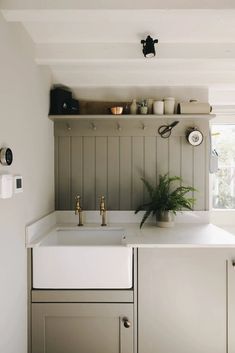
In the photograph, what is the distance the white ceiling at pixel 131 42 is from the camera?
1.26 meters

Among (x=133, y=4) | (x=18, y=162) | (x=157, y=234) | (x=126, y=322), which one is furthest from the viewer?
(x=157, y=234)

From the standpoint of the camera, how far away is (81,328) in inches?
64.3

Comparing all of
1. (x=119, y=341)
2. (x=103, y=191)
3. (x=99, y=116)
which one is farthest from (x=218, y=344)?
(x=99, y=116)

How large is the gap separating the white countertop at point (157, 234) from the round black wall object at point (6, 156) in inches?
19.6

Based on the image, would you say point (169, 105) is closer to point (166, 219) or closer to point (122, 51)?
point (122, 51)

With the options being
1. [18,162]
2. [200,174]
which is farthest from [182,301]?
[18,162]

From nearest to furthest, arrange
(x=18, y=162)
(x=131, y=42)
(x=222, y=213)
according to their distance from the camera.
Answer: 1. (x=18, y=162)
2. (x=131, y=42)
3. (x=222, y=213)

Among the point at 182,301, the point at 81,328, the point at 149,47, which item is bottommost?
the point at 81,328

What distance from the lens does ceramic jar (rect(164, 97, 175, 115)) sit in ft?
7.40

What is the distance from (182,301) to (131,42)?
5.27ft

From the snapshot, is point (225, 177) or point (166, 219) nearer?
point (166, 219)

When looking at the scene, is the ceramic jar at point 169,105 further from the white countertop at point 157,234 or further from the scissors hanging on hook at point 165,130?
the white countertop at point 157,234

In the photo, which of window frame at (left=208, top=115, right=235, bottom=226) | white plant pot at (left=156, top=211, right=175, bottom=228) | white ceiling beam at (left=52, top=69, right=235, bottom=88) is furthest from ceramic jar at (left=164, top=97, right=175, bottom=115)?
white plant pot at (left=156, top=211, right=175, bottom=228)

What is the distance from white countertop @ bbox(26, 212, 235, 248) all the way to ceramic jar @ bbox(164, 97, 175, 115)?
93 cm
